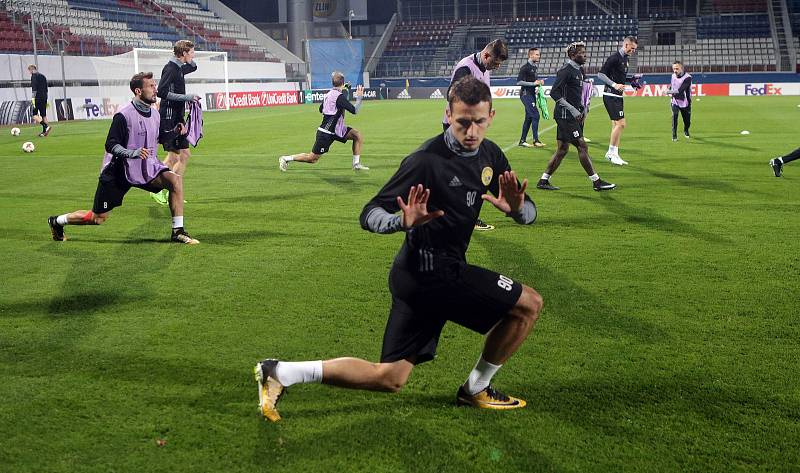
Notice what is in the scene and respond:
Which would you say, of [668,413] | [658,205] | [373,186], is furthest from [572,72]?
[668,413]

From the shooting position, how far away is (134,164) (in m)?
8.91

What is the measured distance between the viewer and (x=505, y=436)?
13.6 ft

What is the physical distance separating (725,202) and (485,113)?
8572 millimetres

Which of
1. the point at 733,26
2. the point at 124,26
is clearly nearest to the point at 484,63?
the point at 124,26

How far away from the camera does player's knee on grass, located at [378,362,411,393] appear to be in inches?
164

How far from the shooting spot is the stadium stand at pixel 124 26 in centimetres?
3750

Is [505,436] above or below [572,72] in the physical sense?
below

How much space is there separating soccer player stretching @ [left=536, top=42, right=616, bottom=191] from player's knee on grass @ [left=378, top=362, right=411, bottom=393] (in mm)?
8634

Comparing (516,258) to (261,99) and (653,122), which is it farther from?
(261,99)

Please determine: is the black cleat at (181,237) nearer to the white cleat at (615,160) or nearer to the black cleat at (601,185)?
the black cleat at (601,185)

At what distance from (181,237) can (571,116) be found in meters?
6.32

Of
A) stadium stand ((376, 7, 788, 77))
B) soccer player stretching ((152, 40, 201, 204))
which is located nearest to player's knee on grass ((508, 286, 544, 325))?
soccer player stretching ((152, 40, 201, 204))

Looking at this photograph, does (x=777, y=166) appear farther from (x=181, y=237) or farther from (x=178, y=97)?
(x=181, y=237)

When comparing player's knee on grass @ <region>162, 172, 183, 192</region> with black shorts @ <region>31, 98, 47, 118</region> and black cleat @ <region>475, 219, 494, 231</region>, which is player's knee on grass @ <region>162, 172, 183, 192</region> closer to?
black cleat @ <region>475, 219, 494, 231</region>
